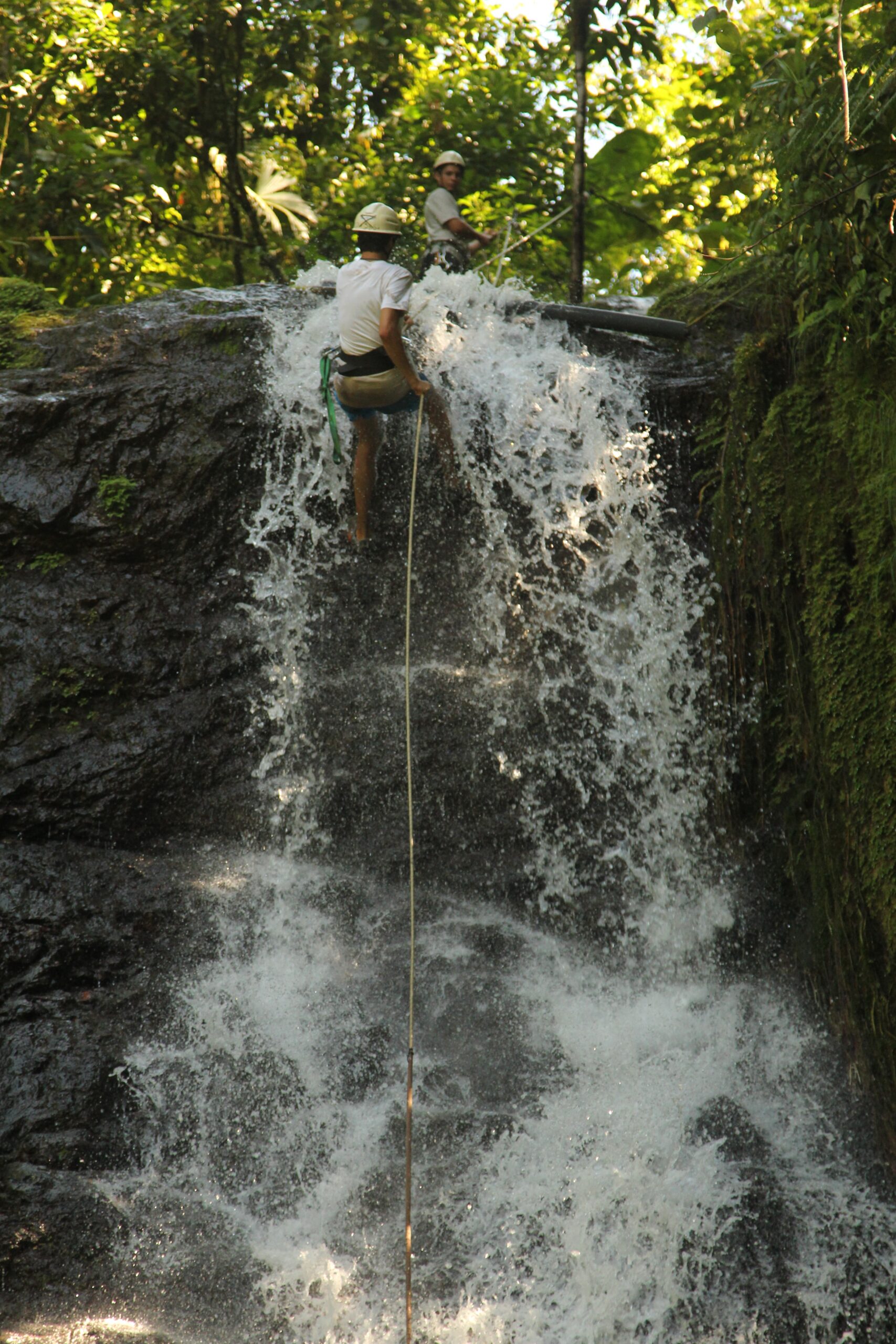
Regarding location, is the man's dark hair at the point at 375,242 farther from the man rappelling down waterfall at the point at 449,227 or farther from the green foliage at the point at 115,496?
the man rappelling down waterfall at the point at 449,227

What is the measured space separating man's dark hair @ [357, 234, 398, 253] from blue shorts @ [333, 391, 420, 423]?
745mm

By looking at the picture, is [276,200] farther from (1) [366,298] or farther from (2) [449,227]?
(1) [366,298]

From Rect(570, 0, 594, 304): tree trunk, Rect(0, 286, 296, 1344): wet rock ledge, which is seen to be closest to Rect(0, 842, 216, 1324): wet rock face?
Rect(0, 286, 296, 1344): wet rock ledge

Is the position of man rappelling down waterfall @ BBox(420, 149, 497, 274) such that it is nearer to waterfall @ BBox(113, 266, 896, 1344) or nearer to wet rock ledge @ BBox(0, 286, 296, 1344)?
waterfall @ BBox(113, 266, 896, 1344)

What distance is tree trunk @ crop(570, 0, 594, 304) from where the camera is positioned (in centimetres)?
888

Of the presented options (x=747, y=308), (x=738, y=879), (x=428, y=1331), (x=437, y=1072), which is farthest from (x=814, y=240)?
(x=428, y=1331)

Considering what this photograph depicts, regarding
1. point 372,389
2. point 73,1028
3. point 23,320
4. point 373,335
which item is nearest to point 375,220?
point 373,335

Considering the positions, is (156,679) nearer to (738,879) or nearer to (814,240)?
(738,879)

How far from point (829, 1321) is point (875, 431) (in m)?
3.97

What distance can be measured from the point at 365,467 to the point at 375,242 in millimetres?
1171

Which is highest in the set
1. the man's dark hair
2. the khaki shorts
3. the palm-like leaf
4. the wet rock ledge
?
the palm-like leaf

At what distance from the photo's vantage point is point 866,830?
485 cm

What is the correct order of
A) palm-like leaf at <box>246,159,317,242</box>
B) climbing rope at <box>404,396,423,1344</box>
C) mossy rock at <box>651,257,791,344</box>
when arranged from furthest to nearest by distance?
palm-like leaf at <box>246,159,317,242</box> → mossy rock at <box>651,257,791,344</box> → climbing rope at <box>404,396,423,1344</box>

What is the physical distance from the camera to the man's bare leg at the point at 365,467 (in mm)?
5746
